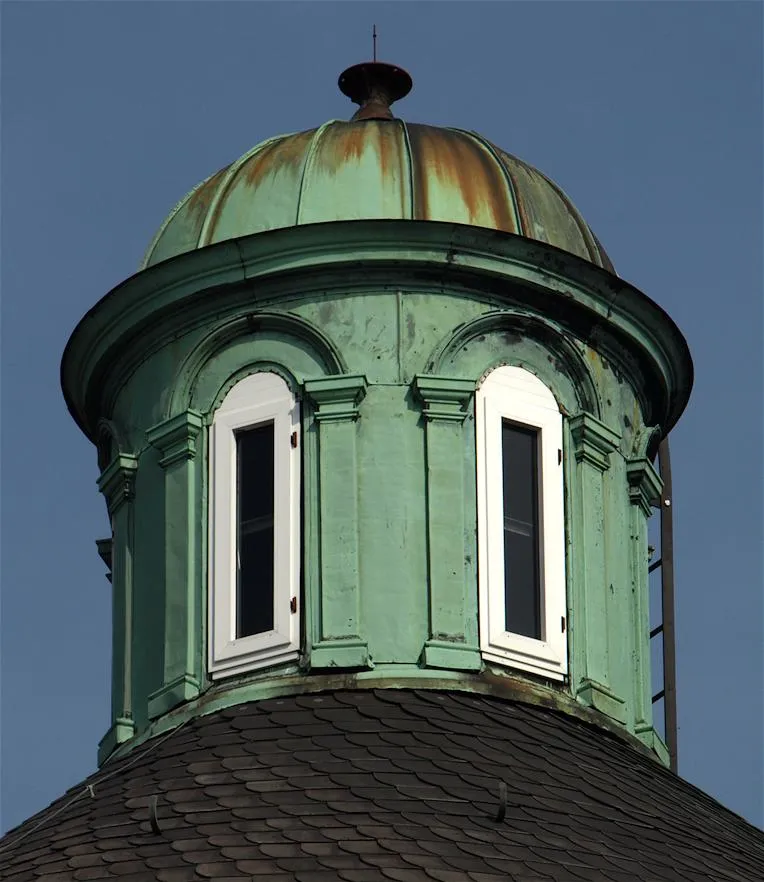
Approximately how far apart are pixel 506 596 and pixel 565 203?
4025mm

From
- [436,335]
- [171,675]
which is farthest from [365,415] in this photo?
[171,675]

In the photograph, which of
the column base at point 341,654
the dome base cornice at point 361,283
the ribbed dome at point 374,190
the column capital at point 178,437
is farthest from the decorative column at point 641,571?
the column capital at point 178,437

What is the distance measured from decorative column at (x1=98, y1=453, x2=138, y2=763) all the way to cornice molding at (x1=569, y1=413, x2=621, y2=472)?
3.65 metres

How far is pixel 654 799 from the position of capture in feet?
79.0

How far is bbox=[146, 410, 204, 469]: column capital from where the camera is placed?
87.2 feet

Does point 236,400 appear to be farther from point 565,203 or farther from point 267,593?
point 565,203

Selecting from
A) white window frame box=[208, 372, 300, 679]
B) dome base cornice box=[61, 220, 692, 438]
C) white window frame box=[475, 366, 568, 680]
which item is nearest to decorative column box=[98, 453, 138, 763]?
dome base cornice box=[61, 220, 692, 438]

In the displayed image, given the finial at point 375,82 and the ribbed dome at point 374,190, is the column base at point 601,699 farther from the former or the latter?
the finial at point 375,82

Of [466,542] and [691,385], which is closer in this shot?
[466,542]

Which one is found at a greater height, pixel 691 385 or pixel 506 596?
pixel 691 385

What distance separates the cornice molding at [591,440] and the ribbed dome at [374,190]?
5.04 feet

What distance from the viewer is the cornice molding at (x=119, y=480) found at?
1069 inches

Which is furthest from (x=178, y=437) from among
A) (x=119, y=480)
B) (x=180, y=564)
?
(x=180, y=564)

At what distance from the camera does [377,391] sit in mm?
26172
